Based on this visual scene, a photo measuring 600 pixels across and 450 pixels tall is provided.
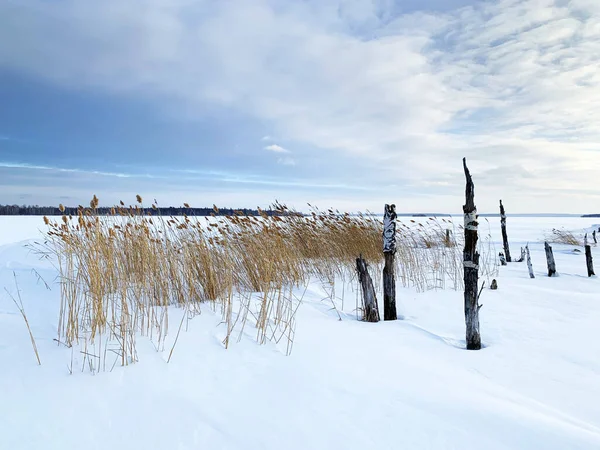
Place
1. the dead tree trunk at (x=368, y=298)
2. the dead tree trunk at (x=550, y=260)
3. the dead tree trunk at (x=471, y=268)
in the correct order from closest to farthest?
the dead tree trunk at (x=471, y=268), the dead tree trunk at (x=368, y=298), the dead tree trunk at (x=550, y=260)

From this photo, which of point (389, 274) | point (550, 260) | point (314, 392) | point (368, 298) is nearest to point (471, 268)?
point (389, 274)

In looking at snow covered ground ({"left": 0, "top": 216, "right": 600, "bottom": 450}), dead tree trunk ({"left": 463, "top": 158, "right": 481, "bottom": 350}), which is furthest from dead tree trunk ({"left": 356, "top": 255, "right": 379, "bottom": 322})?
dead tree trunk ({"left": 463, "top": 158, "right": 481, "bottom": 350})

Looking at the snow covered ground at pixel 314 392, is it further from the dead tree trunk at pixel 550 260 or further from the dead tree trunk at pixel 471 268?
the dead tree trunk at pixel 550 260

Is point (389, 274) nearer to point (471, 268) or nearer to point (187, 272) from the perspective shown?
point (471, 268)

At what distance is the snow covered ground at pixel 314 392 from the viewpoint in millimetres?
1777

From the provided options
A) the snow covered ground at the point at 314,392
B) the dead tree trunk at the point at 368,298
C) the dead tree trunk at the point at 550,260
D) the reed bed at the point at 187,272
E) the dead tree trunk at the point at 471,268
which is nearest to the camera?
the snow covered ground at the point at 314,392

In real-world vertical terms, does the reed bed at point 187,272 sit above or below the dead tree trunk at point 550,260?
above

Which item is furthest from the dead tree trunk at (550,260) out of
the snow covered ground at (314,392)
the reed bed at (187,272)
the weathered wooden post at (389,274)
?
the weathered wooden post at (389,274)

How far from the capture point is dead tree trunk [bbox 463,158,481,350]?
134 inches

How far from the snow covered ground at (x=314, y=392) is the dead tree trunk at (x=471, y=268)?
0.68ft

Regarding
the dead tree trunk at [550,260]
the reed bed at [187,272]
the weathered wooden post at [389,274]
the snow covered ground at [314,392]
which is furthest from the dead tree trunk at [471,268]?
the dead tree trunk at [550,260]

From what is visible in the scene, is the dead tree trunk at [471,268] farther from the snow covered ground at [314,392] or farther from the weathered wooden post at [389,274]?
the weathered wooden post at [389,274]

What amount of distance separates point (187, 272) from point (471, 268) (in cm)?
324

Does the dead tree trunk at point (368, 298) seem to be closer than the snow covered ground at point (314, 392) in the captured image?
No
